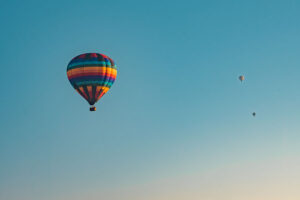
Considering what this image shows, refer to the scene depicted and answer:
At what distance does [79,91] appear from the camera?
125000 mm

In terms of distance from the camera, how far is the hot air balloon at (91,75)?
406 ft

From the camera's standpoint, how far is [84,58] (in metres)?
124

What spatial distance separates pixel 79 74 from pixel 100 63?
3633 mm

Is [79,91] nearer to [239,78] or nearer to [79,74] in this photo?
[79,74]

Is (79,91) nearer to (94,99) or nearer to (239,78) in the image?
(94,99)

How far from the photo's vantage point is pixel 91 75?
12344cm

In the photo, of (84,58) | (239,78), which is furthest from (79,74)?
(239,78)

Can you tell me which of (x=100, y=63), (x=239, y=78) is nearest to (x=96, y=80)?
(x=100, y=63)

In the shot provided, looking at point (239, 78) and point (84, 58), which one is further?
point (239, 78)

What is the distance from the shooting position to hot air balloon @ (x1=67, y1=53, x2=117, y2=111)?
406ft

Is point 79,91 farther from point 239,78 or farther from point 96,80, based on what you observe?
point 239,78

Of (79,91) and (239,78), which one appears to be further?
(239,78)

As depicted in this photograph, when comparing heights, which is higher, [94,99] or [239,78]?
A: [239,78]

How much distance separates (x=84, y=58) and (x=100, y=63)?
8.52 ft
